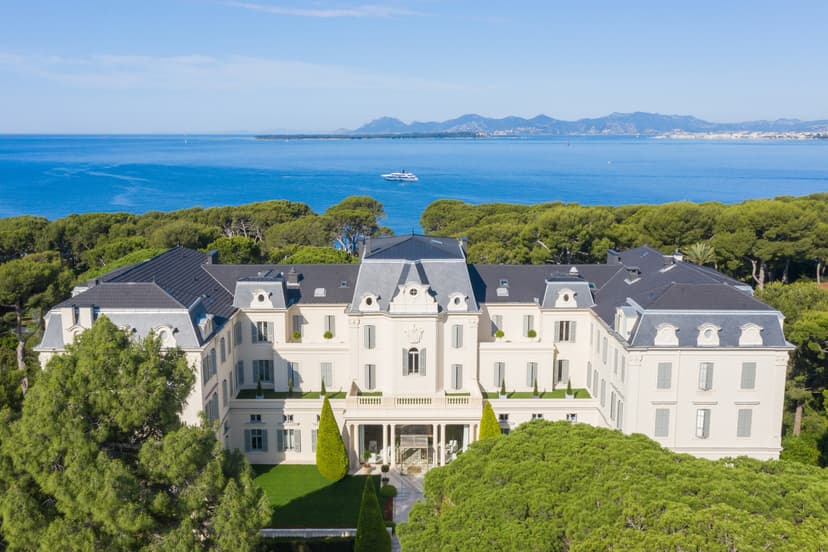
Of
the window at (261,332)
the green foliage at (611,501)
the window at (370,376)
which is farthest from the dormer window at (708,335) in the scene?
the window at (261,332)

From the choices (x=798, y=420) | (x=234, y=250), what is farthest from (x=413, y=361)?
(x=234, y=250)

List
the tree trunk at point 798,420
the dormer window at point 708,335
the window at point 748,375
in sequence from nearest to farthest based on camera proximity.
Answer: the dormer window at point 708,335, the window at point 748,375, the tree trunk at point 798,420

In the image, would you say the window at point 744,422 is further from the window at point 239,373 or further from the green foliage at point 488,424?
the window at point 239,373

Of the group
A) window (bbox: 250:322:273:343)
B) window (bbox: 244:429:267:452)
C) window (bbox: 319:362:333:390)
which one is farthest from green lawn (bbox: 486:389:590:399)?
window (bbox: 250:322:273:343)

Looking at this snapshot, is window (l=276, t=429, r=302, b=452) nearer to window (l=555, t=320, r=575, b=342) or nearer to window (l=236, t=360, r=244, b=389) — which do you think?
window (l=236, t=360, r=244, b=389)

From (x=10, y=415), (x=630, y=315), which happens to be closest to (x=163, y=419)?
(x=10, y=415)

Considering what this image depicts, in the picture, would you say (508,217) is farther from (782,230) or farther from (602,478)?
(602,478)
